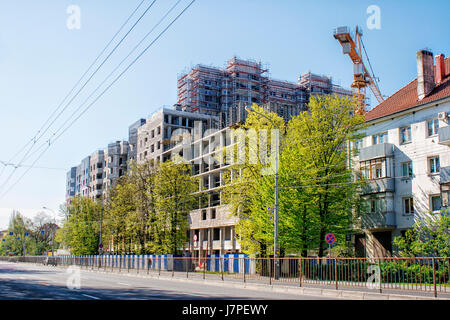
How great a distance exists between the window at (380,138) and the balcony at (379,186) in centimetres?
348

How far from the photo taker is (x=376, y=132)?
40.5 m

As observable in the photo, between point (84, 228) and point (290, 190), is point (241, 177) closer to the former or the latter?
point (290, 190)

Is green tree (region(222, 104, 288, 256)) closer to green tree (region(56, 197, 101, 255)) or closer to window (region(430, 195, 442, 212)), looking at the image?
window (region(430, 195, 442, 212))

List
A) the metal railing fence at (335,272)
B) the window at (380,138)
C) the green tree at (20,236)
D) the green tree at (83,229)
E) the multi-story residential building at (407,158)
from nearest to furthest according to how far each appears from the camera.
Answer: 1. the metal railing fence at (335,272)
2. the multi-story residential building at (407,158)
3. the window at (380,138)
4. the green tree at (83,229)
5. the green tree at (20,236)

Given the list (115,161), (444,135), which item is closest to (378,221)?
(444,135)

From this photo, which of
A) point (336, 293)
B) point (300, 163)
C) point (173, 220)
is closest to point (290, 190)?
point (300, 163)

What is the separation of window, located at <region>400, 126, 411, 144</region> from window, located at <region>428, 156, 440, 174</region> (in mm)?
2424

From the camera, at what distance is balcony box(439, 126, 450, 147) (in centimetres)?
3325

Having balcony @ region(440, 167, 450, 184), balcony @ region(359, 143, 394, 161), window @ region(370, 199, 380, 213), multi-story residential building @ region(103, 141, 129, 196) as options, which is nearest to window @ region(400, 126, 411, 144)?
balcony @ region(359, 143, 394, 161)

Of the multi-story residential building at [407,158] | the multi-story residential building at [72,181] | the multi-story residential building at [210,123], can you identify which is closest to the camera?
the multi-story residential building at [407,158]

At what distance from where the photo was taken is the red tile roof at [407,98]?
36.5 m

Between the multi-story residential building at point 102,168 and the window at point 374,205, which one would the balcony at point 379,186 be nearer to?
the window at point 374,205

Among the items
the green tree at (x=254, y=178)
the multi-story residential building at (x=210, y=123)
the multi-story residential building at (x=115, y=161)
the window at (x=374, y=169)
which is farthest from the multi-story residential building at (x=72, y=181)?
the window at (x=374, y=169)

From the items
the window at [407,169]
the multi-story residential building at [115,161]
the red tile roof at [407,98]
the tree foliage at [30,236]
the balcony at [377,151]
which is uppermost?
the multi-story residential building at [115,161]
